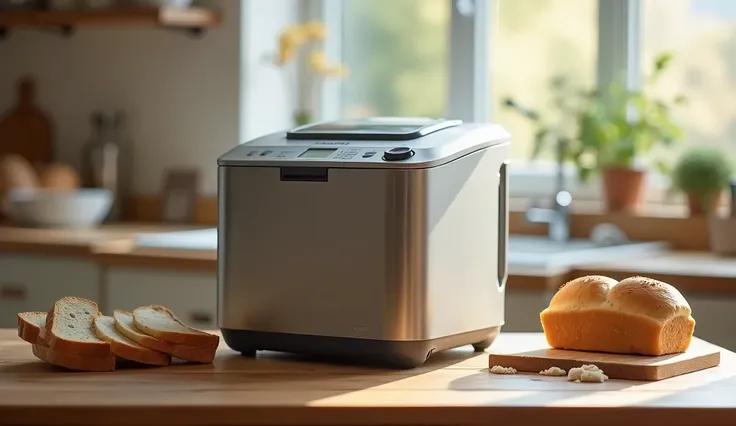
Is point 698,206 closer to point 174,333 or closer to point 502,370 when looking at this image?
point 502,370

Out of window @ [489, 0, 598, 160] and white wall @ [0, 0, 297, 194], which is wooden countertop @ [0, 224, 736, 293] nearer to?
white wall @ [0, 0, 297, 194]

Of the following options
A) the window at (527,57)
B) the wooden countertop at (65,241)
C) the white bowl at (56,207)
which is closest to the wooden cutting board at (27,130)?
the white bowl at (56,207)

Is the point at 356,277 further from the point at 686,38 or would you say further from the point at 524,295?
the point at 686,38

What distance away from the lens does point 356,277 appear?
1374mm

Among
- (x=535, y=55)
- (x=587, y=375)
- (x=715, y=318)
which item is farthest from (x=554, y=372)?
(x=535, y=55)

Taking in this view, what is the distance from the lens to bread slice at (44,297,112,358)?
1.34 m

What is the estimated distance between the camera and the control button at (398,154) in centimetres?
135

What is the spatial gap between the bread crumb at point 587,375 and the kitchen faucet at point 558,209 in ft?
5.51

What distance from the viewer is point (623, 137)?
10.0 feet

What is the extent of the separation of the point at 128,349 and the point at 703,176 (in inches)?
75.0

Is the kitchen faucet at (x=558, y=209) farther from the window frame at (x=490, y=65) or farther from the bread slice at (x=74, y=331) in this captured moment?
the bread slice at (x=74, y=331)

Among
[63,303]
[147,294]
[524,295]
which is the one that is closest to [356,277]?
[63,303]

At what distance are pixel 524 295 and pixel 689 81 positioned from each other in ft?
3.40

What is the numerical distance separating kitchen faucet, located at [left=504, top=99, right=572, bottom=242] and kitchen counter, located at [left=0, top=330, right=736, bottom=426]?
1.61 meters
